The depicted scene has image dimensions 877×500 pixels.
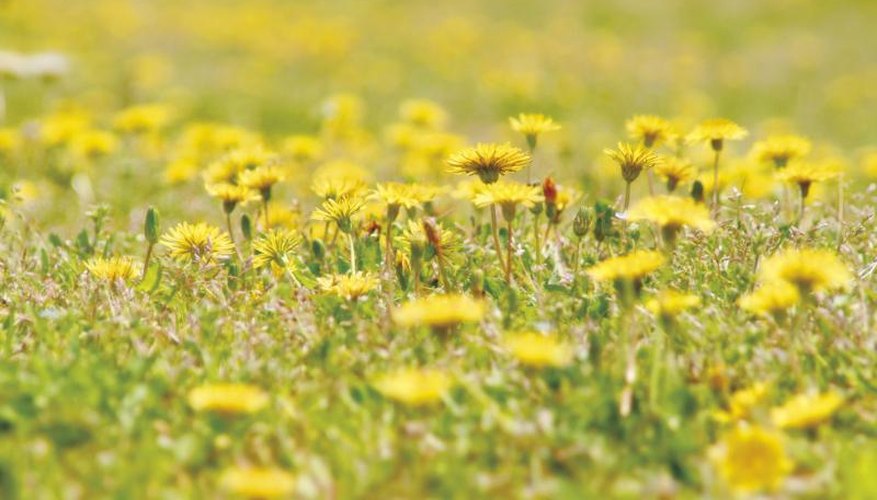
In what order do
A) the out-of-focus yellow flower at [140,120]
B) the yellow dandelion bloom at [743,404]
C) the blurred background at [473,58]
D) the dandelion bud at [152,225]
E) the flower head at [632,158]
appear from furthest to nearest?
the blurred background at [473,58]
the out-of-focus yellow flower at [140,120]
the dandelion bud at [152,225]
the flower head at [632,158]
the yellow dandelion bloom at [743,404]

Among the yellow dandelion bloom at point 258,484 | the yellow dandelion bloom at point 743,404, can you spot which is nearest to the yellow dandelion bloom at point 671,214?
the yellow dandelion bloom at point 743,404

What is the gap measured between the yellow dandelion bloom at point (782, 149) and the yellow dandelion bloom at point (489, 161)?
919 mm

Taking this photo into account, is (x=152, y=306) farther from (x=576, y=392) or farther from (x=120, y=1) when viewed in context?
(x=120, y=1)

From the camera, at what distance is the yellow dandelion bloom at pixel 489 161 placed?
242cm

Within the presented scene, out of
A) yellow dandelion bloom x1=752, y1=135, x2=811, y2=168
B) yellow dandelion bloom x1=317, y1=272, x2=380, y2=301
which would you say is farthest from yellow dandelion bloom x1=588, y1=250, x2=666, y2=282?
yellow dandelion bloom x1=752, y1=135, x2=811, y2=168

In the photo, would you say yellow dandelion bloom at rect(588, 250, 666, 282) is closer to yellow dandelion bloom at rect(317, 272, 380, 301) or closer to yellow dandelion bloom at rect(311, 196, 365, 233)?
yellow dandelion bloom at rect(317, 272, 380, 301)

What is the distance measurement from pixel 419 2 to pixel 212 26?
428cm

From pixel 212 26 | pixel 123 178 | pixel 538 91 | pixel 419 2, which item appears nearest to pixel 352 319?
pixel 123 178

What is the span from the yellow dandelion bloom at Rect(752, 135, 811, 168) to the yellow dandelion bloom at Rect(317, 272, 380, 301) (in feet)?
4.42

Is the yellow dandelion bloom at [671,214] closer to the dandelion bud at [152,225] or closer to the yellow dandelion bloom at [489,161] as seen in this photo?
the yellow dandelion bloom at [489,161]

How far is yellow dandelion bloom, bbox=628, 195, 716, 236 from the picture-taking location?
6.86 ft

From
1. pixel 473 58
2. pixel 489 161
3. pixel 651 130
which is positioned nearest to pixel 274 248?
pixel 489 161

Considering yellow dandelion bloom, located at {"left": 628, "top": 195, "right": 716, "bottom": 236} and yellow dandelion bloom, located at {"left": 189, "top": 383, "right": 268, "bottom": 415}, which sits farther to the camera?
yellow dandelion bloom, located at {"left": 628, "top": 195, "right": 716, "bottom": 236}

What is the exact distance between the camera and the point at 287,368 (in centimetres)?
214
